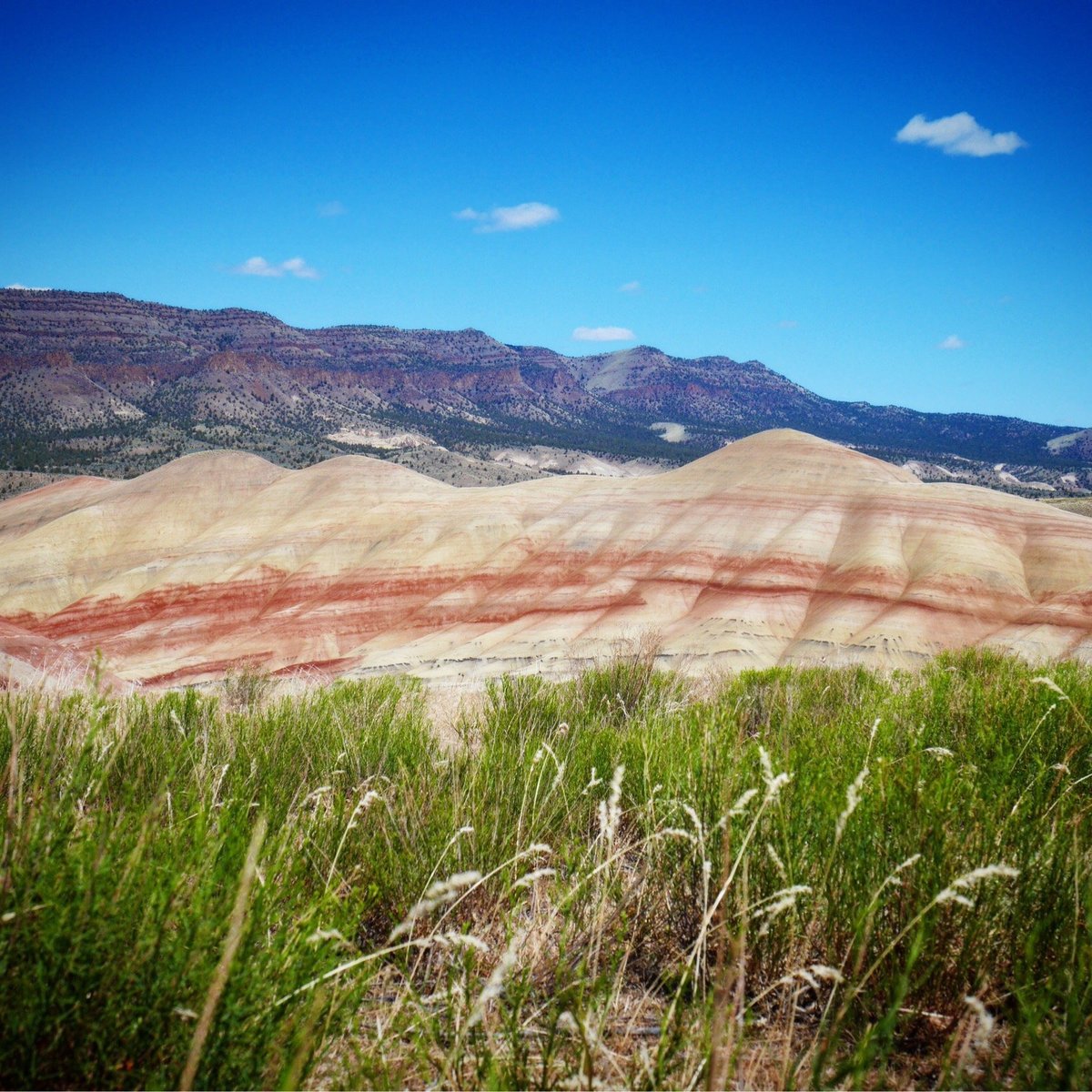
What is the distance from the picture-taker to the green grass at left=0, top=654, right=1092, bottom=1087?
74.9 inches

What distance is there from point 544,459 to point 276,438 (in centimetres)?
4889

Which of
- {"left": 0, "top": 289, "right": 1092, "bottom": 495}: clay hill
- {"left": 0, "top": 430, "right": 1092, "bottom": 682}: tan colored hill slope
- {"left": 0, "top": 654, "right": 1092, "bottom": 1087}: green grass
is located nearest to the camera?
{"left": 0, "top": 654, "right": 1092, "bottom": 1087}: green grass

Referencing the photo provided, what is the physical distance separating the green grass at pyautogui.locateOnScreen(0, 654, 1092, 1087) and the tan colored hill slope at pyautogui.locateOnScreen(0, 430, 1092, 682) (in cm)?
2249

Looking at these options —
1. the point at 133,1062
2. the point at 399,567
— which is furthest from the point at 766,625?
the point at 133,1062

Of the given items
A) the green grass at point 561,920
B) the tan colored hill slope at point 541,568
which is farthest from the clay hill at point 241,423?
the green grass at point 561,920

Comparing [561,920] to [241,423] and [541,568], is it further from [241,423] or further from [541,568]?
[241,423]

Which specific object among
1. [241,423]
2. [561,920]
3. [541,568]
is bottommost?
[541,568]

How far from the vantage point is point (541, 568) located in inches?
1608

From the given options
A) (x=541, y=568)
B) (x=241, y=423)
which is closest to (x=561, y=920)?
(x=541, y=568)

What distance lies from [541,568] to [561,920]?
37463 millimetres

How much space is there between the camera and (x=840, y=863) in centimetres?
298

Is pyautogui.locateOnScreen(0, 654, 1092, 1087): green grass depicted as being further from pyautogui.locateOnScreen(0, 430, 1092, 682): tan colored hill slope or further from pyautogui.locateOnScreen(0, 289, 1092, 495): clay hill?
pyautogui.locateOnScreen(0, 289, 1092, 495): clay hill

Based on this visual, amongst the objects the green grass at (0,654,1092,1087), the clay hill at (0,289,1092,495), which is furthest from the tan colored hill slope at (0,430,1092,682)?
the clay hill at (0,289,1092,495)

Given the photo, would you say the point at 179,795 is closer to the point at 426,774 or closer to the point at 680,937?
the point at 426,774
